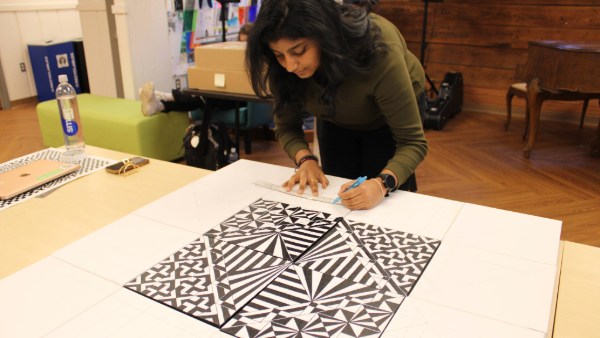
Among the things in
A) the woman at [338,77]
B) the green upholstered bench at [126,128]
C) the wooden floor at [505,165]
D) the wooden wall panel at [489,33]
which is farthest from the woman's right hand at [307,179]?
the wooden wall panel at [489,33]

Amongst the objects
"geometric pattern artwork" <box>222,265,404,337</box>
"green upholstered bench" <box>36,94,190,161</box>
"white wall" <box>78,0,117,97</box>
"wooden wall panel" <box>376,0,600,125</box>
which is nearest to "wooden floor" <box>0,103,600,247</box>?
"wooden wall panel" <box>376,0,600,125</box>

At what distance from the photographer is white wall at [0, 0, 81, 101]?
462 centimetres

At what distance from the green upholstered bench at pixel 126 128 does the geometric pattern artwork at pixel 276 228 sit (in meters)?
1.99

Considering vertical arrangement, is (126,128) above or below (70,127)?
below

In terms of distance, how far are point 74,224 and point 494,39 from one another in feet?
13.8

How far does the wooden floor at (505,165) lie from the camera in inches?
102

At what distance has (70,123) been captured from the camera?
1.54m

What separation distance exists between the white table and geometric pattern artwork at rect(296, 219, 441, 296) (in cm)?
3

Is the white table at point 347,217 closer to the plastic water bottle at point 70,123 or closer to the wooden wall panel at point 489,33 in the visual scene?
the plastic water bottle at point 70,123

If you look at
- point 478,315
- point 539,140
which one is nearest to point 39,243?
point 478,315

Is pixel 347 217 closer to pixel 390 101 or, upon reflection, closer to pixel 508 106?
pixel 390 101

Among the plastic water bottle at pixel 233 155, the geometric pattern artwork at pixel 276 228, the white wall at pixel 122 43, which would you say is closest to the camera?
the geometric pattern artwork at pixel 276 228

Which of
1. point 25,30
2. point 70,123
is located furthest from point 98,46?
point 70,123

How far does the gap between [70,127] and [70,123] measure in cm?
1
